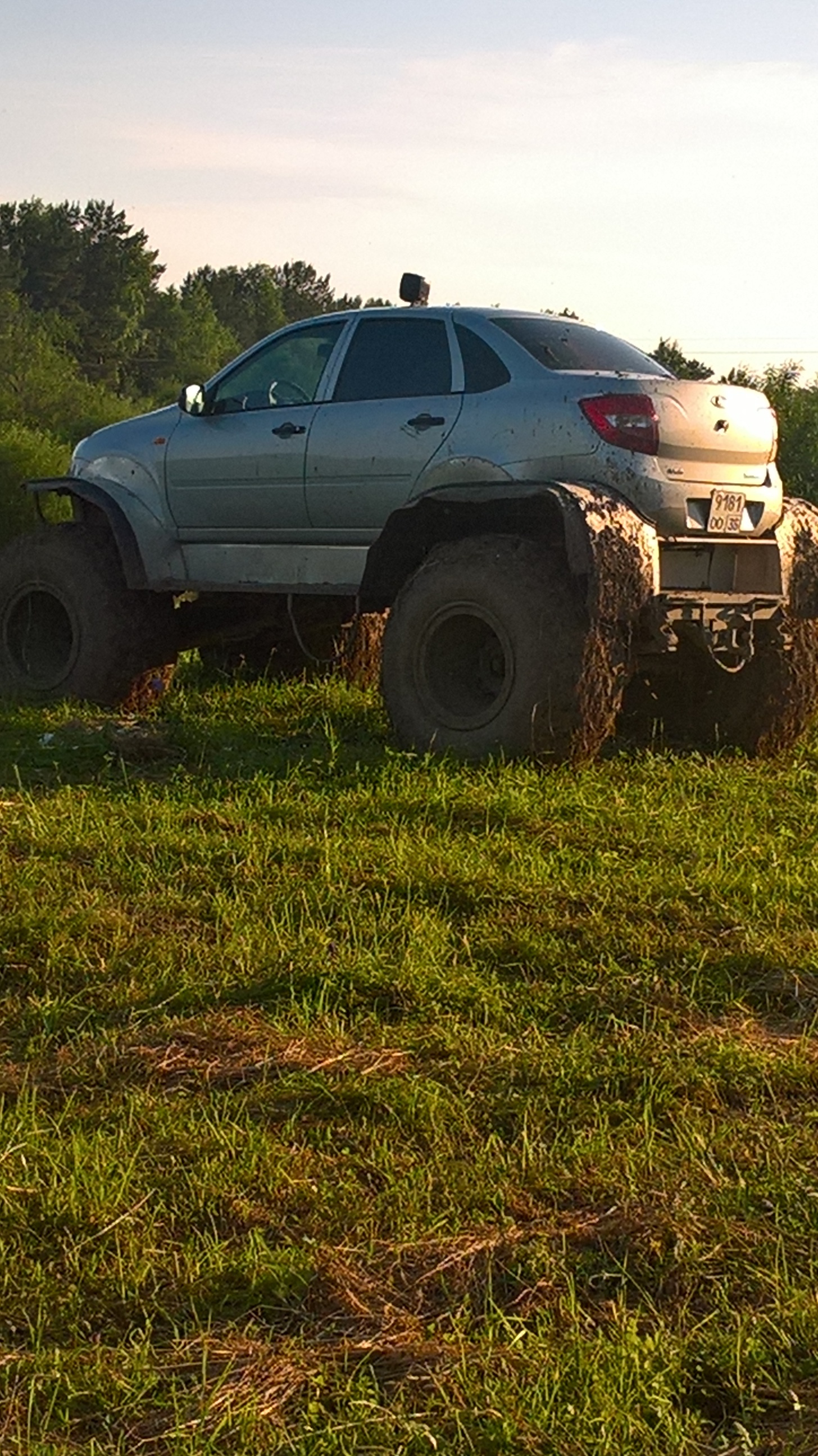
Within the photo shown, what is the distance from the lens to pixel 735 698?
8898 millimetres

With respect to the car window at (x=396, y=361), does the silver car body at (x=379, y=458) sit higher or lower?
lower

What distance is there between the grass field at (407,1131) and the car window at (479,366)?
238cm

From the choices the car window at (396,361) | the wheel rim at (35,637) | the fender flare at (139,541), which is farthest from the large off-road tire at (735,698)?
the wheel rim at (35,637)

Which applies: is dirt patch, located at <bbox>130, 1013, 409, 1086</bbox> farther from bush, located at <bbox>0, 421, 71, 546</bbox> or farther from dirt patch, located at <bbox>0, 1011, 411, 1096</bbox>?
bush, located at <bbox>0, 421, 71, 546</bbox>

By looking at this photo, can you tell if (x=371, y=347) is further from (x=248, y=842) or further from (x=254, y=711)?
(x=248, y=842)

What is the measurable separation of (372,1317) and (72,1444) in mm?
586

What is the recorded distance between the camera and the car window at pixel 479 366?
835cm

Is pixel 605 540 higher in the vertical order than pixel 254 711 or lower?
higher

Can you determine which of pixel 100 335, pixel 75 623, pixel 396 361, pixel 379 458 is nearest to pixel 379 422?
pixel 379 458

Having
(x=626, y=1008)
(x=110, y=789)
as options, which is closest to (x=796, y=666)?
(x=110, y=789)

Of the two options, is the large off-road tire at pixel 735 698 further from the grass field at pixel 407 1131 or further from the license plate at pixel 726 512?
the grass field at pixel 407 1131

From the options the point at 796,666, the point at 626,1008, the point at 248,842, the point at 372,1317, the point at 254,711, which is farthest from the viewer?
the point at 254,711

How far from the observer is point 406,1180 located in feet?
11.6

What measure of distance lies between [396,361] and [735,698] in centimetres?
244
